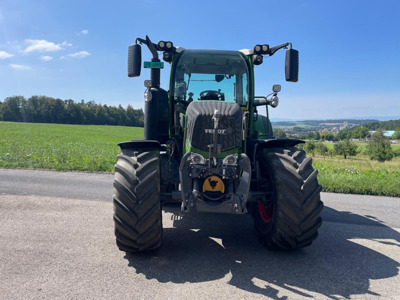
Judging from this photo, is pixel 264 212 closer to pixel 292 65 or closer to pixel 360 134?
pixel 292 65

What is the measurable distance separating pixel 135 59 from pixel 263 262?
3.23 m

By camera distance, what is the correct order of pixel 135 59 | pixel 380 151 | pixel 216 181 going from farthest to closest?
pixel 380 151
pixel 135 59
pixel 216 181

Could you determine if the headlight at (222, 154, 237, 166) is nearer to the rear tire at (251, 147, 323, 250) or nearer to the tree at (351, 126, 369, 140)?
the rear tire at (251, 147, 323, 250)

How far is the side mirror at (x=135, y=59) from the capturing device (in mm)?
4375

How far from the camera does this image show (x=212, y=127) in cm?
372

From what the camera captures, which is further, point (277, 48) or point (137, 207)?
point (277, 48)

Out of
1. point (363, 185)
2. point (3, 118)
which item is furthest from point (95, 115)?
point (363, 185)

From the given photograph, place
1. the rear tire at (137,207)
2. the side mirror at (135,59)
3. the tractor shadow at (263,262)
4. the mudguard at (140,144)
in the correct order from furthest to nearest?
the side mirror at (135,59) → the mudguard at (140,144) → the rear tire at (137,207) → the tractor shadow at (263,262)

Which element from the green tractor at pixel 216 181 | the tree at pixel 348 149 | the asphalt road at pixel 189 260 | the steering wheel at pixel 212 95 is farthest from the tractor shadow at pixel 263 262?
the tree at pixel 348 149

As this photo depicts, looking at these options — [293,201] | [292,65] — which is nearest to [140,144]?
[293,201]

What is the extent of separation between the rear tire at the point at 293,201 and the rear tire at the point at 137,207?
1.47 meters

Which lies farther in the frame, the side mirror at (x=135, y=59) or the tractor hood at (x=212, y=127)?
the side mirror at (x=135, y=59)

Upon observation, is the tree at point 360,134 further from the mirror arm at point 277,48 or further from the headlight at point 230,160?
the headlight at point 230,160

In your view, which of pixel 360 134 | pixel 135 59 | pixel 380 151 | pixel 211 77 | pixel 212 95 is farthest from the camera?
pixel 360 134
